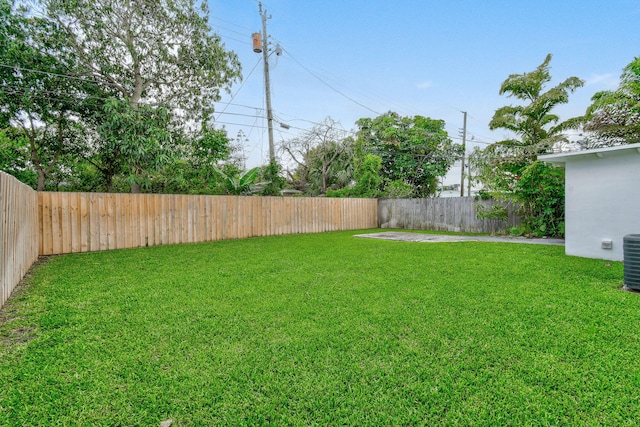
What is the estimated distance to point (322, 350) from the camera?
7.18 ft

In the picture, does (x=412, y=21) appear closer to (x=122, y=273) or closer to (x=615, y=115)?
(x=615, y=115)

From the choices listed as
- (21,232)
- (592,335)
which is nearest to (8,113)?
(21,232)

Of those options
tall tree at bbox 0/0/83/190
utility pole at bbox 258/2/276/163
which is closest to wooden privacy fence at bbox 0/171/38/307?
tall tree at bbox 0/0/83/190

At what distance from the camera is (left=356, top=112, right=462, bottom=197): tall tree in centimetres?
1758

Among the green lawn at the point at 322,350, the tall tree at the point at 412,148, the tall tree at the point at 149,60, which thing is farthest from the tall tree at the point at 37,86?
the tall tree at the point at 412,148

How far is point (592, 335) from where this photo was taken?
2.40 metres

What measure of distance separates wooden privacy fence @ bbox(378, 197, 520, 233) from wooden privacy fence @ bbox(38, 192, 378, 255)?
3.52m

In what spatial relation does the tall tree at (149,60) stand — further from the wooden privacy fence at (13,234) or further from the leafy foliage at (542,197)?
the leafy foliage at (542,197)

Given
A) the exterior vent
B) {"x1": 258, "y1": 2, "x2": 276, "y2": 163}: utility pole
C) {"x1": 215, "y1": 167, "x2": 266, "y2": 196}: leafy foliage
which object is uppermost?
{"x1": 258, "y1": 2, "x2": 276, "y2": 163}: utility pole

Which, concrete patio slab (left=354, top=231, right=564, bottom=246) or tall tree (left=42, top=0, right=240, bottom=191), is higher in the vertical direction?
tall tree (left=42, top=0, right=240, bottom=191)

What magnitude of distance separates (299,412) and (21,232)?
474 cm

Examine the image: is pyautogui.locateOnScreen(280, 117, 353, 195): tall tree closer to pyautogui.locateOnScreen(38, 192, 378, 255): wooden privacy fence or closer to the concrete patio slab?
pyautogui.locateOnScreen(38, 192, 378, 255): wooden privacy fence

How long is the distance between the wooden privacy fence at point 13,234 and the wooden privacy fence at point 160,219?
132cm

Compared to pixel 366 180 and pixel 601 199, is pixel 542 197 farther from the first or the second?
pixel 366 180
